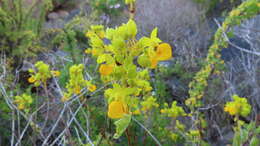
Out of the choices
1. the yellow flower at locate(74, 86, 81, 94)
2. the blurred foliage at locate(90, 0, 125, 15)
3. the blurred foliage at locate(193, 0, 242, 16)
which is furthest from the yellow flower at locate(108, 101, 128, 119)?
the blurred foliage at locate(90, 0, 125, 15)

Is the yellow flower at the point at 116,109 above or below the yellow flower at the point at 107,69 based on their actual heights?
below

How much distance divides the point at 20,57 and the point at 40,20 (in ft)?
2.00

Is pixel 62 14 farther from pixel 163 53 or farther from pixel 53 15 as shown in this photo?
pixel 163 53

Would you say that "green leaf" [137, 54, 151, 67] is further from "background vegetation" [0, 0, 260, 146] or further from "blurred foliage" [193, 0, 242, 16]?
"blurred foliage" [193, 0, 242, 16]

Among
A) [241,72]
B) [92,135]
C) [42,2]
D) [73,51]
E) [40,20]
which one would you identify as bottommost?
[92,135]

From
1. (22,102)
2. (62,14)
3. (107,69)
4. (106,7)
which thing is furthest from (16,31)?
(62,14)

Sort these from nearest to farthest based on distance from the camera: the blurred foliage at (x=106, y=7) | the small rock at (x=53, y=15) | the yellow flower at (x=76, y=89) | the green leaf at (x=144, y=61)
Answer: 1. the green leaf at (x=144, y=61)
2. the yellow flower at (x=76, y=89)
3. the blurred foliage at (x=106, y=7)
4. the small rock at (x=53, y=15)

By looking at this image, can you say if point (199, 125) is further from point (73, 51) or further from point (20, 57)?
point (20, 57)

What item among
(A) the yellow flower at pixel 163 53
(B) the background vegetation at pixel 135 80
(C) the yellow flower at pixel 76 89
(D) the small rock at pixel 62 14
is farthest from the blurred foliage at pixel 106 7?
(A) the yellow flower at pixel 163 53

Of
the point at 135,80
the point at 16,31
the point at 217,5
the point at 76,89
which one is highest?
the point at 217,5

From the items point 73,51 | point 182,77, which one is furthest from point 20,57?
point 182,77

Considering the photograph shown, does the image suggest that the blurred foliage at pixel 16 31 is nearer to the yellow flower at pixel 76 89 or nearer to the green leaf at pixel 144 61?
the yellow flower at pixel 76 89

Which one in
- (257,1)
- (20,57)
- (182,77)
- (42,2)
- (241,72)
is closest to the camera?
(257,1)

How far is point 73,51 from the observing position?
2.65 meters
